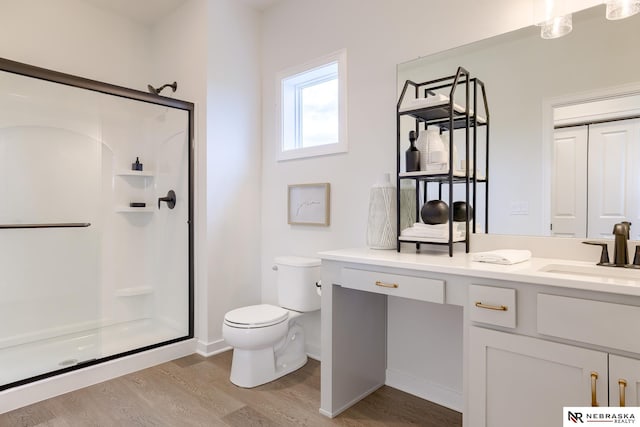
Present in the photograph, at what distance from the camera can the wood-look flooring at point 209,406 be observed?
187 centimetres

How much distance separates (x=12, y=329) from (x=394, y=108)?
292 cm

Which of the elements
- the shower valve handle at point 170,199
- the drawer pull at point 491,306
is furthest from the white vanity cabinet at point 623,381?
the shower valve handle at point 170,199

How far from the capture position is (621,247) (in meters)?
1.49

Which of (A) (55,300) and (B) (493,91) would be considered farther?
(A) (55,300)

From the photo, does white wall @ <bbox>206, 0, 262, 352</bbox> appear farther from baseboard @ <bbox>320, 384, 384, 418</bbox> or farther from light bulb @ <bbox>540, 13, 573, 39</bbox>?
light bulb @ <bbox>540, 13, 573, 39</bbox>

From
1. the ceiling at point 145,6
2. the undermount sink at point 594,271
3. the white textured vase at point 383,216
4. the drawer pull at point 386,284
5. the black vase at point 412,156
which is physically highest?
the ceiling at point 145,6

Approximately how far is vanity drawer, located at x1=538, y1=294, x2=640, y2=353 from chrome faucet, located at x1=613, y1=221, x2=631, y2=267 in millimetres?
455

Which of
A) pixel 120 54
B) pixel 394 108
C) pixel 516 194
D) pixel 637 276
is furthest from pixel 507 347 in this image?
pixel 120 54

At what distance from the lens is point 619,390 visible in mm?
1135

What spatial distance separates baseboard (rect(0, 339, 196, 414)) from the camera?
198cm

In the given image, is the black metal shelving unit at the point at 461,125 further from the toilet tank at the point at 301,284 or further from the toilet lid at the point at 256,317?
the toilet lid at the point at 256,317

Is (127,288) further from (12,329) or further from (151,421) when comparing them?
(151,421)

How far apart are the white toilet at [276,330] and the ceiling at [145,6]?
2.00 meters

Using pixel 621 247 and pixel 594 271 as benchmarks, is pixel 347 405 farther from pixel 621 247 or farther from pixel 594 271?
pixel 621 247
